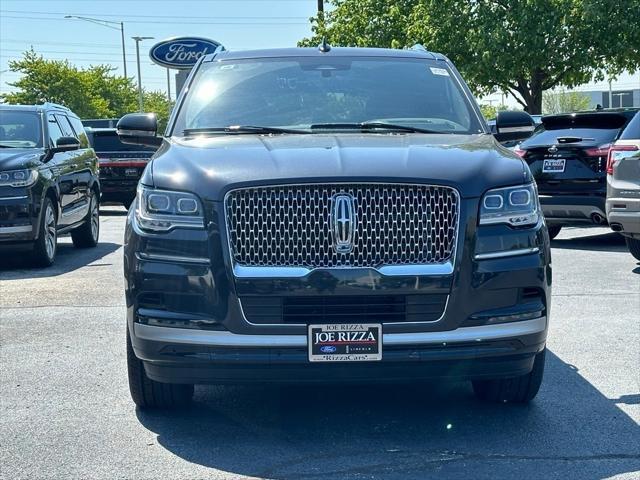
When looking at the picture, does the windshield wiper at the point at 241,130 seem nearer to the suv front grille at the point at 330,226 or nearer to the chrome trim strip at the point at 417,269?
the suv front grille at the point at 330,226

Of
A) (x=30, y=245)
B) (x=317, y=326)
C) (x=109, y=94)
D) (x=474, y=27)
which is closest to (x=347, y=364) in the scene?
(x=317, y=326)

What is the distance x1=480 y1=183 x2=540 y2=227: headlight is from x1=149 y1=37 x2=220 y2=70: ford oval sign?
86.8ft

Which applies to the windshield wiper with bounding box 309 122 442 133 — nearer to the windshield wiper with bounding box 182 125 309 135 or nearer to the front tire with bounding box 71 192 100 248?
the windshield wiper with bounding box 182 125 309 135

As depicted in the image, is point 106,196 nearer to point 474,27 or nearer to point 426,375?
point 474,27

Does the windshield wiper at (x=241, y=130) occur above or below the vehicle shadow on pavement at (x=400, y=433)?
above

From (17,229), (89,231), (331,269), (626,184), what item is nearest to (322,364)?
(331,269)

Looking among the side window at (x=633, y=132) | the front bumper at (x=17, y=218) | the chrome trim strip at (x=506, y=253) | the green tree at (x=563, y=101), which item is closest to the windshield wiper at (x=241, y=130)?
the chrome trim strip at (x=506, y=253)

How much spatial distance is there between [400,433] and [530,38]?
2784 cm

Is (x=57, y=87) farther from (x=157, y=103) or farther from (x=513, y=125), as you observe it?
Result: (x=513, y=125)

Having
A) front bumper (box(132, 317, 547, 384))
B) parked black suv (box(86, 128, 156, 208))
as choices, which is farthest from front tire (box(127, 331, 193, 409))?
parked black suv (box(86, 128, 156, 208))

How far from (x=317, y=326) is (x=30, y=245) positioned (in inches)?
308

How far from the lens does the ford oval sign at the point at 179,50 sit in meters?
30.7

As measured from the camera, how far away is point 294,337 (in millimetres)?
4656

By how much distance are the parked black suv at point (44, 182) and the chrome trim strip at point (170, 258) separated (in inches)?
281
